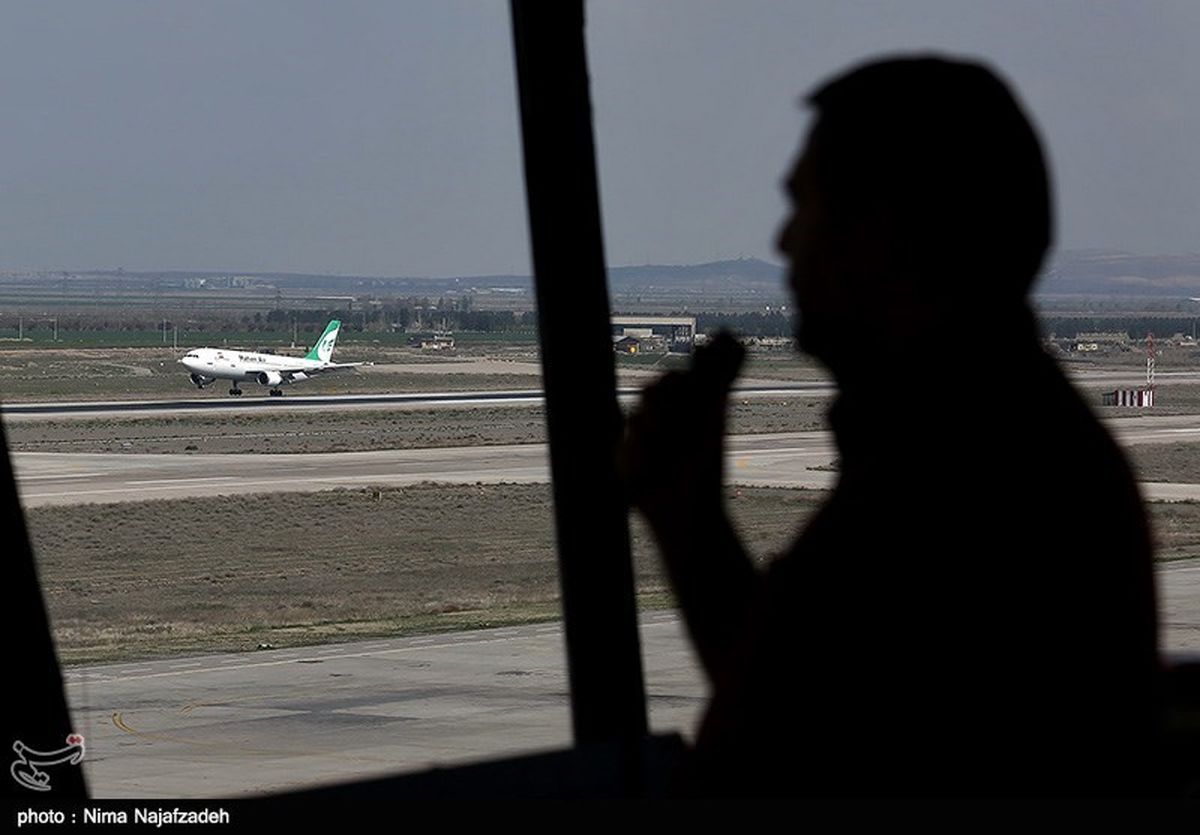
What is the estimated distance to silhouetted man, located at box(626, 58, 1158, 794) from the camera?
111cm

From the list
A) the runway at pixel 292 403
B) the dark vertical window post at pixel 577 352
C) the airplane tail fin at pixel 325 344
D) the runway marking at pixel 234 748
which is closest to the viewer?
the dark vertical window post at pixel 577 352

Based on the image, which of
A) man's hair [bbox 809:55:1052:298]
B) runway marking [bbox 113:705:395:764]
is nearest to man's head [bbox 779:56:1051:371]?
man's hair [bbox 809:55:1052:298]

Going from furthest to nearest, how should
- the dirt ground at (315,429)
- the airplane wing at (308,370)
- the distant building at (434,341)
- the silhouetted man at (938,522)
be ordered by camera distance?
the distant building at (434,341), the airplane wing at (308,370), the dirt ground at (315,429), the silhouetted man at (938,522)

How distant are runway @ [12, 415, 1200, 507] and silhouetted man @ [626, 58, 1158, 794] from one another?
28.9 meters

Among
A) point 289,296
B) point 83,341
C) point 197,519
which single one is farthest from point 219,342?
point 197,519

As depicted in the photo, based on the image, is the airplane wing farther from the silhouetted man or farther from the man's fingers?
the silhouetted man

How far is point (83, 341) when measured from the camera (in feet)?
317

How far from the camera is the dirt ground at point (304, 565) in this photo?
Result: 2055 cm

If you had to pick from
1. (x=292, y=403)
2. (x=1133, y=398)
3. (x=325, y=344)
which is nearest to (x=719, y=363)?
(x=1133, y=398)

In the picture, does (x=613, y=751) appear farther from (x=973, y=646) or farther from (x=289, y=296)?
(x=289, y=296)

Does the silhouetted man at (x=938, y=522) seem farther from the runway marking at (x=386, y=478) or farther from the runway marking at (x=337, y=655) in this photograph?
the runway marking at (x=386, y=478)

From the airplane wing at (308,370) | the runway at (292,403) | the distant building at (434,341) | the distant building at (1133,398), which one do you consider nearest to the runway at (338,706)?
the runway at (292,403)

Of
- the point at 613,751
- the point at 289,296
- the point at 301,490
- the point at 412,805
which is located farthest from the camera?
the point at 289,296

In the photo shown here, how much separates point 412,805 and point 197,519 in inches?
1096
